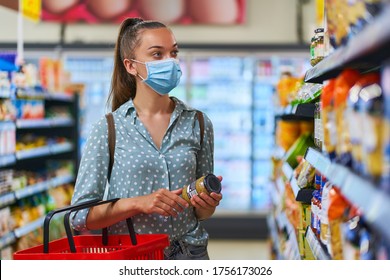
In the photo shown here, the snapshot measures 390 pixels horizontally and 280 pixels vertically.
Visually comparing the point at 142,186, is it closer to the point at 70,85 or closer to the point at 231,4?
the point at 70,85

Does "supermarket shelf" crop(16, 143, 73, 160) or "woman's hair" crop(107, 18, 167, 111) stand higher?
"woman's hair" crop(107, 18, 167, 111)

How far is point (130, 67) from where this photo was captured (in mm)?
2793

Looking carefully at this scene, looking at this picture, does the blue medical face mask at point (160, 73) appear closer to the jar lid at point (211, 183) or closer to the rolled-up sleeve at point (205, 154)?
the rolled-up sleeve at point (205, 154)

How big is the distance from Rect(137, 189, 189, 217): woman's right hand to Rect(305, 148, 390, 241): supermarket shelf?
71 cm

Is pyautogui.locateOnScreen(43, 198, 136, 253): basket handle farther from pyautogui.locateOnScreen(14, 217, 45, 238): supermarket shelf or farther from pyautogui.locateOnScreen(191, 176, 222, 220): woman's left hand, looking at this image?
pyautogui.locateOnScreen(14, 217, 45, 238): supermarket shelf

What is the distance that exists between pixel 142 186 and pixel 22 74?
3289 mm

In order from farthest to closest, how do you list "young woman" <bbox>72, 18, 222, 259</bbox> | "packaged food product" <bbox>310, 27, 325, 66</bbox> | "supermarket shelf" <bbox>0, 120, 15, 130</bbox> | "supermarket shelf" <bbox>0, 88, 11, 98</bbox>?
"supermarket shelf" <bbox>0, 120, 15, 130</bbox>, "supermarket shelf" <bbox>0, 88, 11, 98</bbox>, "packaged food product" <bbox>310, 27, 325, 66</bbox>, "young woman" <bbox>72, 18, 222, 259</bbox>

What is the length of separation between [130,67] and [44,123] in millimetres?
3580

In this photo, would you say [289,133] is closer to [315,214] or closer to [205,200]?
[315,214]

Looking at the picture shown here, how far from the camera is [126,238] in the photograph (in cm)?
246

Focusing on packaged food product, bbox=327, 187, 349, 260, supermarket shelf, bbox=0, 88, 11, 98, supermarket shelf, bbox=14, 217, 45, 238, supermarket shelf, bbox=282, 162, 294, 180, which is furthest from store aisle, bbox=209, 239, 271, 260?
packaged food product, bbox=327, 187, 349, 260

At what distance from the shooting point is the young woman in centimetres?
251

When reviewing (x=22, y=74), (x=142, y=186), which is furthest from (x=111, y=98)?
(x=22, y=74)

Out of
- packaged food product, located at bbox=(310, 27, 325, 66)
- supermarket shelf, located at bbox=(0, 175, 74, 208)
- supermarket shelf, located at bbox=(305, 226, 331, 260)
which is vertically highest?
packaged food product, located at bbox=(310, 27, 325, 66)
